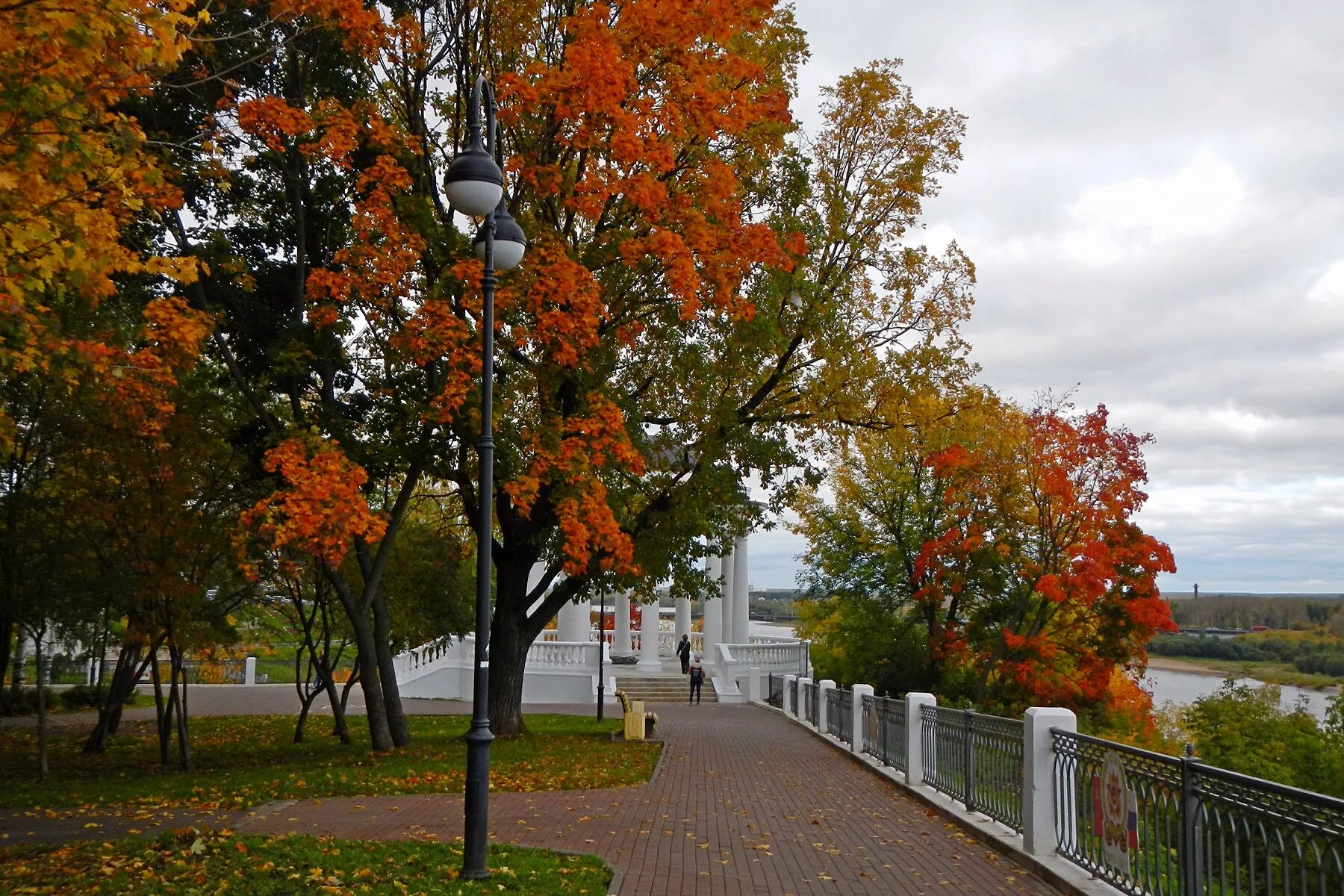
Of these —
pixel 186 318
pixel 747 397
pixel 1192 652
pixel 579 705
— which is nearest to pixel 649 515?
pixel 747 397

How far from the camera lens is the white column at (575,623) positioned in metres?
40.7

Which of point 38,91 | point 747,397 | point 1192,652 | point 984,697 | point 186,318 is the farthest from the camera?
point 1192,652

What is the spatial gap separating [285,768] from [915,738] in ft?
31.5

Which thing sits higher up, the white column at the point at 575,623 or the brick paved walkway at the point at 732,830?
the white column at the point at 575,623

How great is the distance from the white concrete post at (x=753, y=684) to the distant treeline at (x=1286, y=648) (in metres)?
13.1

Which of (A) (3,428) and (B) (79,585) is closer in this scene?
(A) (3,428)

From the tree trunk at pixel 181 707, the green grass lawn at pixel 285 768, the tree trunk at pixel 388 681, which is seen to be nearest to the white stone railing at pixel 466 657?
the green grass lawn at pixel 285 768

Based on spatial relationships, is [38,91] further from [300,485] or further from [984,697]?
[984,697]

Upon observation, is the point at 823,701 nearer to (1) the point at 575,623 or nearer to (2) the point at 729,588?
(1) the point at 575,623

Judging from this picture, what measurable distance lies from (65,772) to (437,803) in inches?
319

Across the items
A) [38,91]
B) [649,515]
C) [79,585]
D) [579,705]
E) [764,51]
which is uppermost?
[764,51]

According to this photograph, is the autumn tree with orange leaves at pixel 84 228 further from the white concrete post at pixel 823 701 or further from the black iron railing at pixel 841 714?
the white concrete post at pixel 823 701

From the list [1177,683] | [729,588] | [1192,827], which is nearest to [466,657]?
[729,588]

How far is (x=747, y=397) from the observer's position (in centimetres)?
2086
